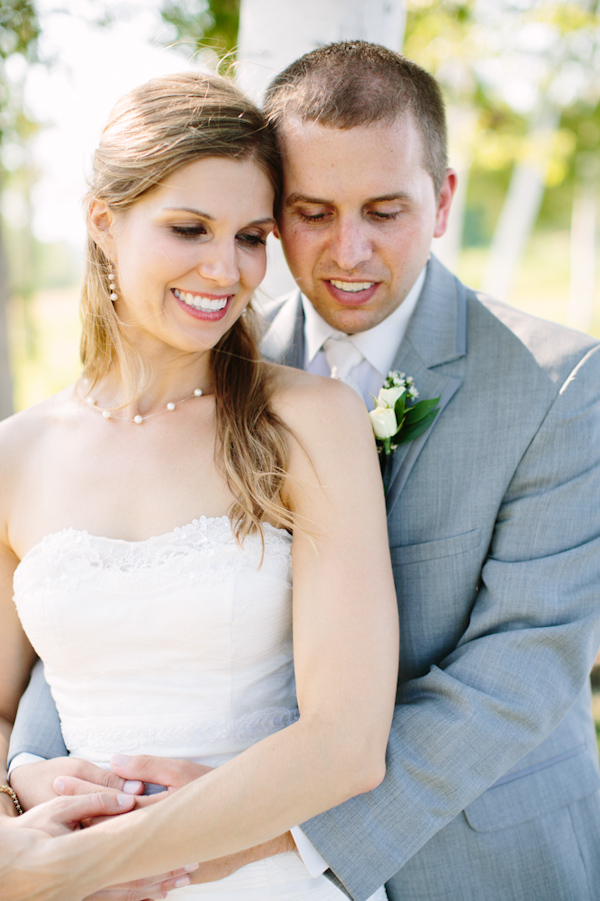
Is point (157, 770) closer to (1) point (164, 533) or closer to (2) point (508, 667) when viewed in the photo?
(1) point (164, 533)

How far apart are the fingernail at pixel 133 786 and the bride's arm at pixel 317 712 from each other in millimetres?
154

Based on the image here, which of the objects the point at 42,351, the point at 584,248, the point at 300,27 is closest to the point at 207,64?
the point at 300,27

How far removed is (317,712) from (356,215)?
4.58 ft

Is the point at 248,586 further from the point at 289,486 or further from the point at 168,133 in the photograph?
the point at 168,133

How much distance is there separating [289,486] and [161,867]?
3.16 feet

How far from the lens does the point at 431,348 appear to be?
237 cm

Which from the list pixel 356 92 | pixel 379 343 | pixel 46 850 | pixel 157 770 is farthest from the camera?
pixel 379 343

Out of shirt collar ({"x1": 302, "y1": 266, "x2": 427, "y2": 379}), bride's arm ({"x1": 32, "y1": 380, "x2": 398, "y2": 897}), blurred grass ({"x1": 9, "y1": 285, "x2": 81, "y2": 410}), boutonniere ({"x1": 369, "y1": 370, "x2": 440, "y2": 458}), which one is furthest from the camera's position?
blurred grass ({"x1": 9, "y1": 285, "x2": 81, "y2": 410})

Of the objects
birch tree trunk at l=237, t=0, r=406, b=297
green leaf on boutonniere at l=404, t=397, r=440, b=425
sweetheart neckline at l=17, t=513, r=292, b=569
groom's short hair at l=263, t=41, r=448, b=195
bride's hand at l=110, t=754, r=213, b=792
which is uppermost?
birch tree trunk at l=237, t=0, r=406, b=297

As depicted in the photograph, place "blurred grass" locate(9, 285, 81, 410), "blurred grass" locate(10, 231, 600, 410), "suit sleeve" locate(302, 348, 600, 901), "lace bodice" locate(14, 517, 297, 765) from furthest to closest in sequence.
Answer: "blurred grass" locate(10, 231, 600, 410)
"blurred grass" locate(9, 285, 81, 410)
"lace bodice" locate(14, 517, 297, 765)
"suit sleeve" locate(302, 348, 600, 901)

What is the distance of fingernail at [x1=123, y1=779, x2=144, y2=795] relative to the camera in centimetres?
196

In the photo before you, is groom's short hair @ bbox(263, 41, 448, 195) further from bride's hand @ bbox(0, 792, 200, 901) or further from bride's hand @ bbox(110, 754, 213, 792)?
bride's hand @ bbox(0, 792, 200, 901)

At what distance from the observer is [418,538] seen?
220 cm

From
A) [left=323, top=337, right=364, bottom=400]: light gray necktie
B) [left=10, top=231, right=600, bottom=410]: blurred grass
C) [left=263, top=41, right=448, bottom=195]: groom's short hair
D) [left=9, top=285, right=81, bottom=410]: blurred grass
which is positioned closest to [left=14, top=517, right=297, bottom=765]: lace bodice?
[left=323, top=337, right=364, bottom=400]: light gray necktie
